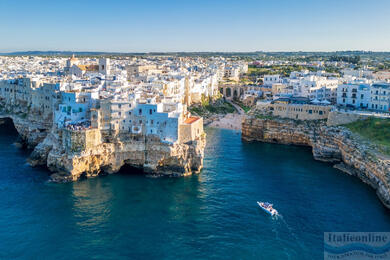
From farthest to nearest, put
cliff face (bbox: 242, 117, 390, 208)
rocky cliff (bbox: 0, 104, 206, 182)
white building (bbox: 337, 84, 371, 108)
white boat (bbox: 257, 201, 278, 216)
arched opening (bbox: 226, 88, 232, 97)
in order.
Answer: arched opening (bbox: 226, 88, 232, 97)
white building (bbox: 337, 84, 371, 108)
rocky cliff (bbox: 0, 104, 206, 182)
cliff face (bbox: 242, 117, 390, 208)
white boat (bbox: 257, 201, 278, 216)

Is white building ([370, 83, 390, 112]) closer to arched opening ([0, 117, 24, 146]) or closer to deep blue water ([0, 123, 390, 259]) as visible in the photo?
deep blue water ([0, 123, 390, 259])

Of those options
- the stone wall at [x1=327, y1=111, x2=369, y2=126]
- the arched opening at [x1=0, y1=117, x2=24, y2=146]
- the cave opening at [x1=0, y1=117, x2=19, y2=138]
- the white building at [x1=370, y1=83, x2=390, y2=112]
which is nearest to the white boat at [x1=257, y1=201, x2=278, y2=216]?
the stone wall at [x1=327, y1=111, x2=369, y2=126]

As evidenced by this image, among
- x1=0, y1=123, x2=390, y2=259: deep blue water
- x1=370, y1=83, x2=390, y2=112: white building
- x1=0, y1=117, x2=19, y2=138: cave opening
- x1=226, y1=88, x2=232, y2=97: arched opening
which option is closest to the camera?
x1=0, y1=123, x2=390, y2=259: deep blue water

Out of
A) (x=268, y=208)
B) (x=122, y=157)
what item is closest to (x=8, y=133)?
(x=122, y=157)

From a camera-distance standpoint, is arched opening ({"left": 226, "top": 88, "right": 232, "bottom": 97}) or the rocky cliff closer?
the rocky cliff

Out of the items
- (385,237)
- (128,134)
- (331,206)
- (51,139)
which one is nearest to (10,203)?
(51,139)

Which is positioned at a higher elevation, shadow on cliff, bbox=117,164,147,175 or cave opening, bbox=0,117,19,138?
cave opening, bbox=0,117,19,138

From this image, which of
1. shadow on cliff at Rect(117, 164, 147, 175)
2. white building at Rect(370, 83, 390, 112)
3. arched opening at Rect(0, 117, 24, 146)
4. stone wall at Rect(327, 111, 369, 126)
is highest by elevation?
white building at Rect(370, 83, 390, 112)
